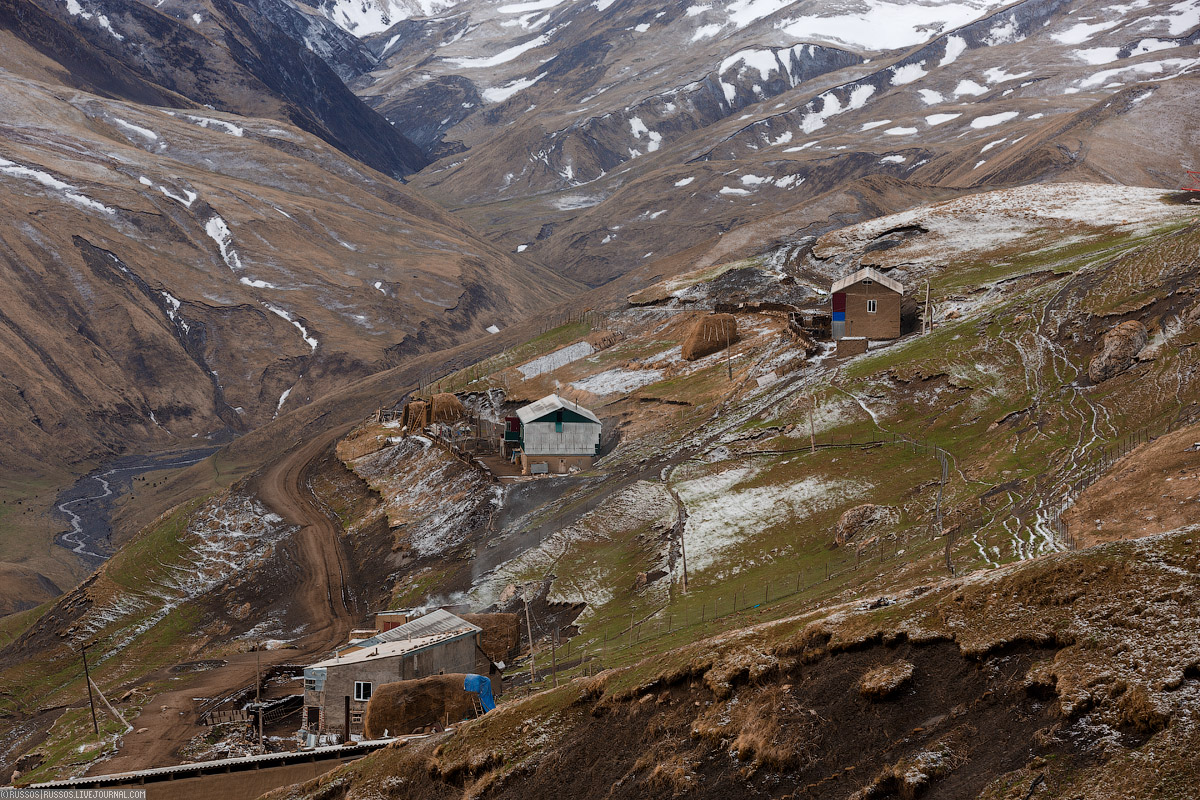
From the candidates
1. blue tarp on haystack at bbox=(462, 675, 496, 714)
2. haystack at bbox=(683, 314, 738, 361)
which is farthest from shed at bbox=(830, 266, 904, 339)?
blue tarp on haystack at bbox=(462, 675, 496, 714)

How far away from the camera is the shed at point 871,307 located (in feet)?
248

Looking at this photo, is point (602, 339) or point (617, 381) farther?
point (602, 339)

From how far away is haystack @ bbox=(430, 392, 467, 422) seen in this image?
93125 mm

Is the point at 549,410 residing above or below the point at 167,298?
below

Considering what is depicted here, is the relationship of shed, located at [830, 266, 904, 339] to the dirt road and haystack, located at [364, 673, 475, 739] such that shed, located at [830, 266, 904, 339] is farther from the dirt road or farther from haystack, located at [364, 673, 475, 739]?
haystack, located at [364, 673, 475, 739]

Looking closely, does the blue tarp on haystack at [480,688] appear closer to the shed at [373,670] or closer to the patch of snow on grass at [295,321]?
the shed at [373,670]

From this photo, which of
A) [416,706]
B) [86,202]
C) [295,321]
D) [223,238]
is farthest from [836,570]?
[86,202]

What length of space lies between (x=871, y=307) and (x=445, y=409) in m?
39.9

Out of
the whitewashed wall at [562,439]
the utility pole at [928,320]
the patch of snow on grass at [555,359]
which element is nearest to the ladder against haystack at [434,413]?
the patch of snow on grass at [555,359]

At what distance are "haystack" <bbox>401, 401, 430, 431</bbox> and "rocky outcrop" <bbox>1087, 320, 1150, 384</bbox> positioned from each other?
57385 mm

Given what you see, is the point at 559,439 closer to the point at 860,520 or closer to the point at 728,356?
the point at 728,356

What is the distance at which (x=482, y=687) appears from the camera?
112 feet

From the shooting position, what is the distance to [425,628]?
4434 cm

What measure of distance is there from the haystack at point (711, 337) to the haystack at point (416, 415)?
2488cm
